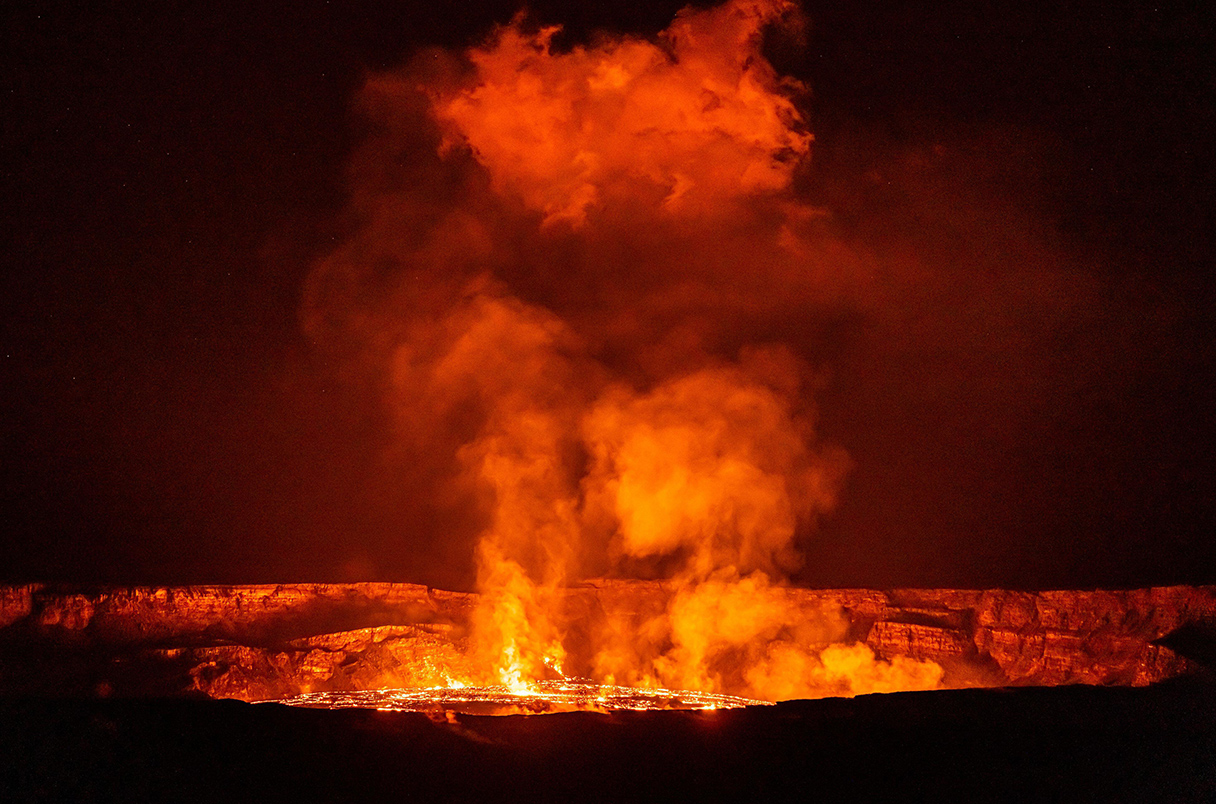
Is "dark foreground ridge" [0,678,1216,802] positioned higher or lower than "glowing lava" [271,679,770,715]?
lower

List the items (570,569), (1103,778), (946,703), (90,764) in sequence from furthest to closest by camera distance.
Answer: (570,569) → (946,703) → (1103,778) → (90,764)

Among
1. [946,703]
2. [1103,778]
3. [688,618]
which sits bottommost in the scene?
[1103,778]

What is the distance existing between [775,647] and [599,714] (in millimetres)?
17216

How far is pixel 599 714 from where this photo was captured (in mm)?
16766

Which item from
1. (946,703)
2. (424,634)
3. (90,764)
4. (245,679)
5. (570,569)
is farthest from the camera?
(570,569)

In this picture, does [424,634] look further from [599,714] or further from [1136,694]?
[1136,694]

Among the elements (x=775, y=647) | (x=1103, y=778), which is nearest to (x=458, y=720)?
(x=1103, y=778)

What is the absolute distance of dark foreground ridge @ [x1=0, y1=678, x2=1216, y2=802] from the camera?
1431cm

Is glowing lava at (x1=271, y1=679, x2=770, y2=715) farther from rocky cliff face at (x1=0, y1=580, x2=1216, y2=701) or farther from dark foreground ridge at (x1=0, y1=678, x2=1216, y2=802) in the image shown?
rocky cliff face at (x1=0, y1=580, x2=1216, y2=701)

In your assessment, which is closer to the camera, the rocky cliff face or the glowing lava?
the glowing lava

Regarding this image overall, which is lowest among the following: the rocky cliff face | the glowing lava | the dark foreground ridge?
the dark foreground ridge

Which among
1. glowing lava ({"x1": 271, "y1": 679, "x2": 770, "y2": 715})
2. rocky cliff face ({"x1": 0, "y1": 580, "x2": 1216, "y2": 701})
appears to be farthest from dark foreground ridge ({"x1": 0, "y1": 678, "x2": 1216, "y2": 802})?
rocky cliff face ({"x1": 0, "y1": 580, "x2": 1216, "y2": 701})

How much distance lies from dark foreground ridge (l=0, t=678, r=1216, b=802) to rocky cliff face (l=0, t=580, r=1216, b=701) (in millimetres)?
11417

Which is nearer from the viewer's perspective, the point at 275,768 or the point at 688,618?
the point at 275,768
